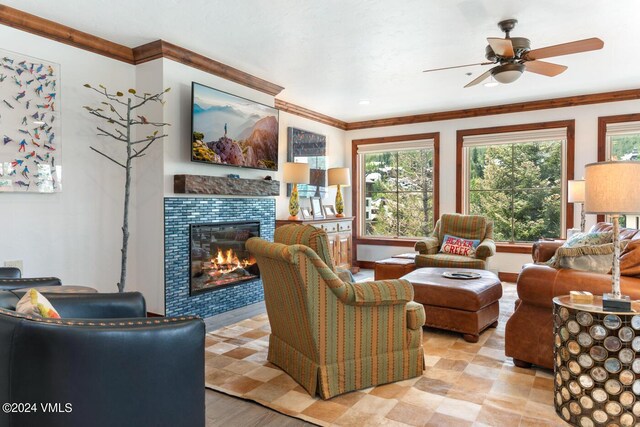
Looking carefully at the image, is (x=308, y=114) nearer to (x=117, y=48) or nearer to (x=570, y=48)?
(x=117, y=48)

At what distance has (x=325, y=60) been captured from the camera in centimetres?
400

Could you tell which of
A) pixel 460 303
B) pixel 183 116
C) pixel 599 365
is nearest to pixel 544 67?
pixel 460 303

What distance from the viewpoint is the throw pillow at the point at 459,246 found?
512 centimetres

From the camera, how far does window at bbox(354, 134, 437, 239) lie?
6.57 metres

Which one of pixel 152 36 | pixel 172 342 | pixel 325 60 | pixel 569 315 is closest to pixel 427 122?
pixel 325 60

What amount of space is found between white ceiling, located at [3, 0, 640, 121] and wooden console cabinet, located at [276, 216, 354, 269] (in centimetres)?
202

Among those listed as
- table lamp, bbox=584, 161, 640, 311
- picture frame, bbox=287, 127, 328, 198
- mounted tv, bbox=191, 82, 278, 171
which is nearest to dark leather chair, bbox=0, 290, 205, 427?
table lamp, bbox=584, 161, 640, 311

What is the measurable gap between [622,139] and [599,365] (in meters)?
4.47

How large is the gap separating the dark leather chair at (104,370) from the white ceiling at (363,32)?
8.00ft

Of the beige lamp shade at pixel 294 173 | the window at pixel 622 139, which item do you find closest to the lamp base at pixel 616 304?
the beige lamp shade at pixel 294 173

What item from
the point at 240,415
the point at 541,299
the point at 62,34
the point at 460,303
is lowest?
the point at 240,415

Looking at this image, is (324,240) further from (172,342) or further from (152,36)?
(152,36)

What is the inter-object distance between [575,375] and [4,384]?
92.1 inches

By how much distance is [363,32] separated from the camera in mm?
3342
